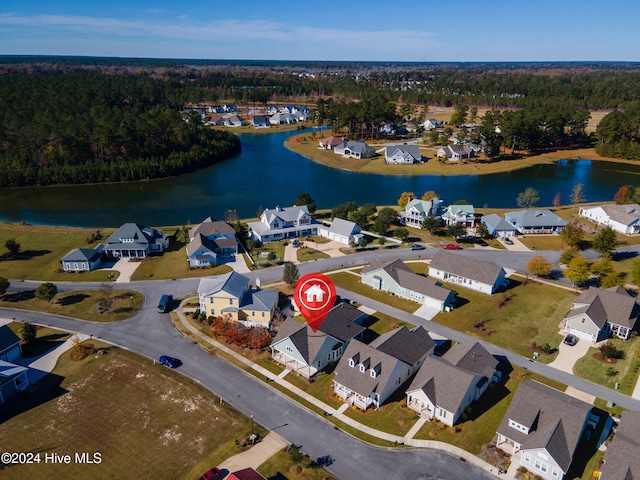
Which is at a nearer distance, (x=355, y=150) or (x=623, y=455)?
(x=623, y=455)

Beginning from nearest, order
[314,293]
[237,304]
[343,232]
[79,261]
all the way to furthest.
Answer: [314,293] < [237,304] < [79,261] < [343,232]

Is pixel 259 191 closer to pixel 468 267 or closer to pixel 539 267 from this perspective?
pixel 468 267

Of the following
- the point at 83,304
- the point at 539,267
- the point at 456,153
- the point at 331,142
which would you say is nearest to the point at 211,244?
the point at 83,304

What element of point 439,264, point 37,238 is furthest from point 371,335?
point 37,238

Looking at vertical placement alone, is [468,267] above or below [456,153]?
below

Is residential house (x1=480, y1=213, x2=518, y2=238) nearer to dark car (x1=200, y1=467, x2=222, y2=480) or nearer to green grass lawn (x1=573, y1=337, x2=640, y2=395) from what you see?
green grass lawn (x1=573, y1=337, x2=640, y2=395)

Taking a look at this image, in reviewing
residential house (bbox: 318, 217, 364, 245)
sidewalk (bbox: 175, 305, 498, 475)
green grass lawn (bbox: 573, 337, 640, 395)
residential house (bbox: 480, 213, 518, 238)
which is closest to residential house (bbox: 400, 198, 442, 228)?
residential house (bbox: 480, 213, 518, 238)
